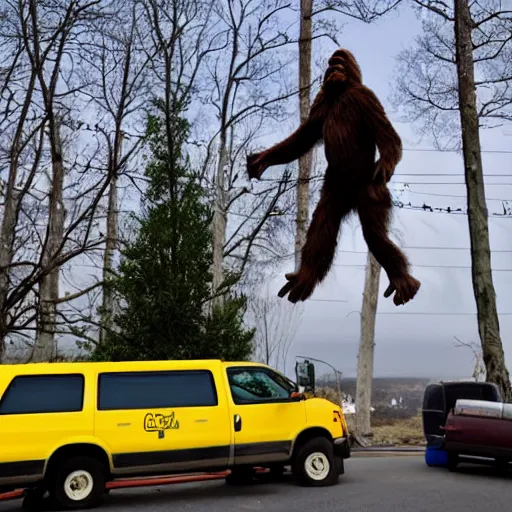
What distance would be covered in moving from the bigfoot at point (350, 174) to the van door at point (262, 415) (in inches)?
125

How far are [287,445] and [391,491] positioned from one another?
1.48 meters

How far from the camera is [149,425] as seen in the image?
9.06m

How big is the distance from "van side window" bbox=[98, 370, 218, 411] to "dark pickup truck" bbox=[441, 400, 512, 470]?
4025mm

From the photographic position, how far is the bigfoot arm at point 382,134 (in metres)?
6.01

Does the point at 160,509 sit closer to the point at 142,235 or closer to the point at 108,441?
the point at 108,441

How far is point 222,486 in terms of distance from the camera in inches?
415

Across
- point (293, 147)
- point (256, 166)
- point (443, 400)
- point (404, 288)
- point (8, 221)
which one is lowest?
point (443, 400)

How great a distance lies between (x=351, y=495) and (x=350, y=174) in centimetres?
465

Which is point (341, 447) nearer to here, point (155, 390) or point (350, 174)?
point (155, 390)

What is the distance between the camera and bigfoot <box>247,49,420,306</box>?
6.21 metres

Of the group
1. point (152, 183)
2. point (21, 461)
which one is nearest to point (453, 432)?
point (21, 461)

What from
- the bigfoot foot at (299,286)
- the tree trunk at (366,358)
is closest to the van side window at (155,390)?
the bigfoot foot at (299,286)

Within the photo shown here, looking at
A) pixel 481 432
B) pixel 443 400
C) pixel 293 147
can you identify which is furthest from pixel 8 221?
pixel 293 147

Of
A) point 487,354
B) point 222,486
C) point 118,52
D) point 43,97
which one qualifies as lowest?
point 222,486
